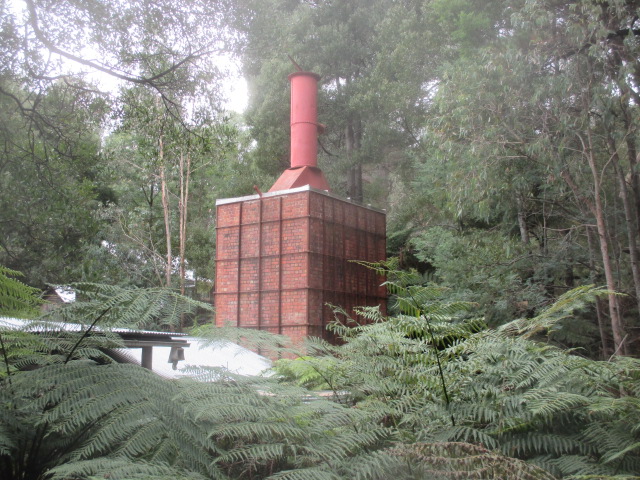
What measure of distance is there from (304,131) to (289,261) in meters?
4.13

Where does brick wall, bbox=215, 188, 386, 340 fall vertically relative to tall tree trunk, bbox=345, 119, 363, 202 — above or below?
below

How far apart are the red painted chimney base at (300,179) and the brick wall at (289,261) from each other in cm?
97

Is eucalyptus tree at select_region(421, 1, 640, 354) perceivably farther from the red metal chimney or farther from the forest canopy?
the red metal chimney

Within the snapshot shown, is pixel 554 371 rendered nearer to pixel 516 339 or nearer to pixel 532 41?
pixel 516 339

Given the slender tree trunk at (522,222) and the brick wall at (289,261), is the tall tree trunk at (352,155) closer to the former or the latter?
the brick wall at (289,261)

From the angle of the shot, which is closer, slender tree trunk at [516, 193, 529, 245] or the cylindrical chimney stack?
slender tree trunk at [516, 193, 529, 245]

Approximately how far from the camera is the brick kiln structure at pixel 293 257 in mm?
12086

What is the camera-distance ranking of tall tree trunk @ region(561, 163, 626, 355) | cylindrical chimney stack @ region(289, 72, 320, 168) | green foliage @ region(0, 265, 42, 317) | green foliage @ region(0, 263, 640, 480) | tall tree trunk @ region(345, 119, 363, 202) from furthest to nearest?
tall tree trunk @ region(345, 119, 363, 202), cylindrical chimney stack @ region(289, 72, 320, 168), tall tree trunk @ region(561, 163, 626, 355), green foliage @ region(0, 265, 42, 317), green foliage @ region(0, 263, 640, 480)

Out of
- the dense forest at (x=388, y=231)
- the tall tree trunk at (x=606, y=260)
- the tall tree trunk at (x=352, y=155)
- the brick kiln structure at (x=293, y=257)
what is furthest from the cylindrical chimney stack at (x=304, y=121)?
the tall tree trunk at (x=606, y=260)

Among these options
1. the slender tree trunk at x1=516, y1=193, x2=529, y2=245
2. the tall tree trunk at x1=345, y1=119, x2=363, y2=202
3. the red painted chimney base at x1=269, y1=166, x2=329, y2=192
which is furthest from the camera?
the tall tree trunk at x1=345, y1=119, x2=363, y2=202

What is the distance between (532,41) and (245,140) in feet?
48.3

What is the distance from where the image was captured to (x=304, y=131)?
14945mm

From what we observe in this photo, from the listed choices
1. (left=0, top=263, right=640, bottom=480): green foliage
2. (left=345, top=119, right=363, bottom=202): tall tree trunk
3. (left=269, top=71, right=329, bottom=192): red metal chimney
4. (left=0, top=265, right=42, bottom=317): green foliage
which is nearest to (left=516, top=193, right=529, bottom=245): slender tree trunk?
(left=269, top=71, right=329, bottom=192): red metal chimney

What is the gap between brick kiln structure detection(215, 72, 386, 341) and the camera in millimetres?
12086
